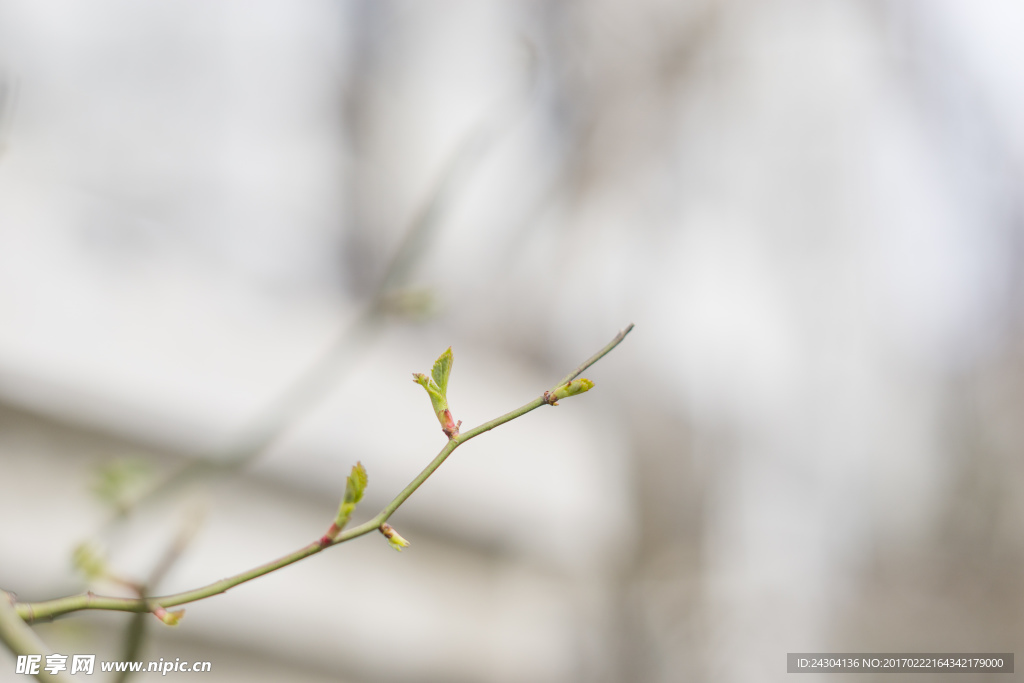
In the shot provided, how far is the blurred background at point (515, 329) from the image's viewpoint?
2.16 ft

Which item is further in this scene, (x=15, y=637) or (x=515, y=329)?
(x=515, y=329)

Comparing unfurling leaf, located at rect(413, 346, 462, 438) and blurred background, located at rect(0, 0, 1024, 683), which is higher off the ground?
blurred background, located at rect(0, 0, 1024, 683)

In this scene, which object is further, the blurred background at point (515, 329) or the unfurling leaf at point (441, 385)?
the blurred background at point (515, 329)

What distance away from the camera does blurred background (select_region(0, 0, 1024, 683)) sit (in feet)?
2.16

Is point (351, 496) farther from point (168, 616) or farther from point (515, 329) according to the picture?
point (515, 329)

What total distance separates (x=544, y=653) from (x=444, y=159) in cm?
84

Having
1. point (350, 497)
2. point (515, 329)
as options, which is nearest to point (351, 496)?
point (350, 497)

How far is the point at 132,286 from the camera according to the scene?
27.6 inches

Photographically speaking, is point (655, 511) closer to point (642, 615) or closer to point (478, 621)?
point (642, 615)

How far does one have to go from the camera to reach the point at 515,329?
4.11ft

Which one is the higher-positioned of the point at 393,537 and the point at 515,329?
the point at 515,329

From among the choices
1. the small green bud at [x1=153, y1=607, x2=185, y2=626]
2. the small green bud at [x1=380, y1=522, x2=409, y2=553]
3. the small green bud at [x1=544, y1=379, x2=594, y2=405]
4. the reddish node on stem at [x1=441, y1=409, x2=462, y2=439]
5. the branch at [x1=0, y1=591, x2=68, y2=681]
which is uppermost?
the small green bud at [x1=544, y1=379, x2=594, y2=405]

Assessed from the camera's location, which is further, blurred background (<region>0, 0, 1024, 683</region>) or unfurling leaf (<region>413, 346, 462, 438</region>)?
blurred background (<region>0, 0, 1024, 683</region>)

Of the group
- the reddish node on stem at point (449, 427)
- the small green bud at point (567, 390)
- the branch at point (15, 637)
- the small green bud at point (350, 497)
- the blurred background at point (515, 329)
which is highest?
the blurred background at point (515, 329)
